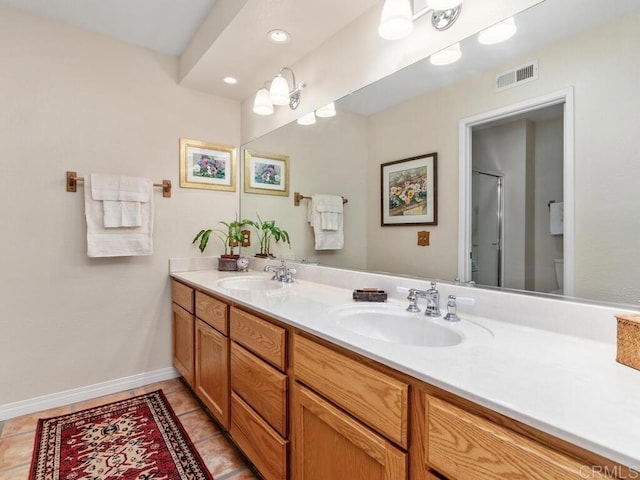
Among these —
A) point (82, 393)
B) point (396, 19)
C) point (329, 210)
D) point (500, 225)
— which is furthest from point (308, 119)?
point (82, 393)

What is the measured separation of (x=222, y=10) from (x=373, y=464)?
2114 mm

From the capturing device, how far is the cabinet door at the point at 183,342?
6.66 feet

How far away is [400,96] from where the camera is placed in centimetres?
147

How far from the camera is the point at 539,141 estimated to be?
3.39 ft

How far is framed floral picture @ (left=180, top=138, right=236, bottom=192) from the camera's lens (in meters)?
2.44

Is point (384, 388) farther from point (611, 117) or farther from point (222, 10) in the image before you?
point (222, 10)

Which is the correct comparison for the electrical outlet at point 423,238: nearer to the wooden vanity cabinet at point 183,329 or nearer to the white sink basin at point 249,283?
the white sink basin at point 249,283

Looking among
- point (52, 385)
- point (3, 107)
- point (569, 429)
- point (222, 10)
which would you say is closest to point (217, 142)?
point (222, 10)

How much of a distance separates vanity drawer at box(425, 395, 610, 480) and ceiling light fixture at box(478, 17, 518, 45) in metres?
1.17

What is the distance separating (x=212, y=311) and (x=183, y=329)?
628 mm

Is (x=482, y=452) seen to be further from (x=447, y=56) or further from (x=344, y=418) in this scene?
(x=447, y=56)

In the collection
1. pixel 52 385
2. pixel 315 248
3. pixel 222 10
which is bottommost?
pixel 52 385

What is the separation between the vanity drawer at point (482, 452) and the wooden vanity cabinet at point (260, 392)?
0.60m
